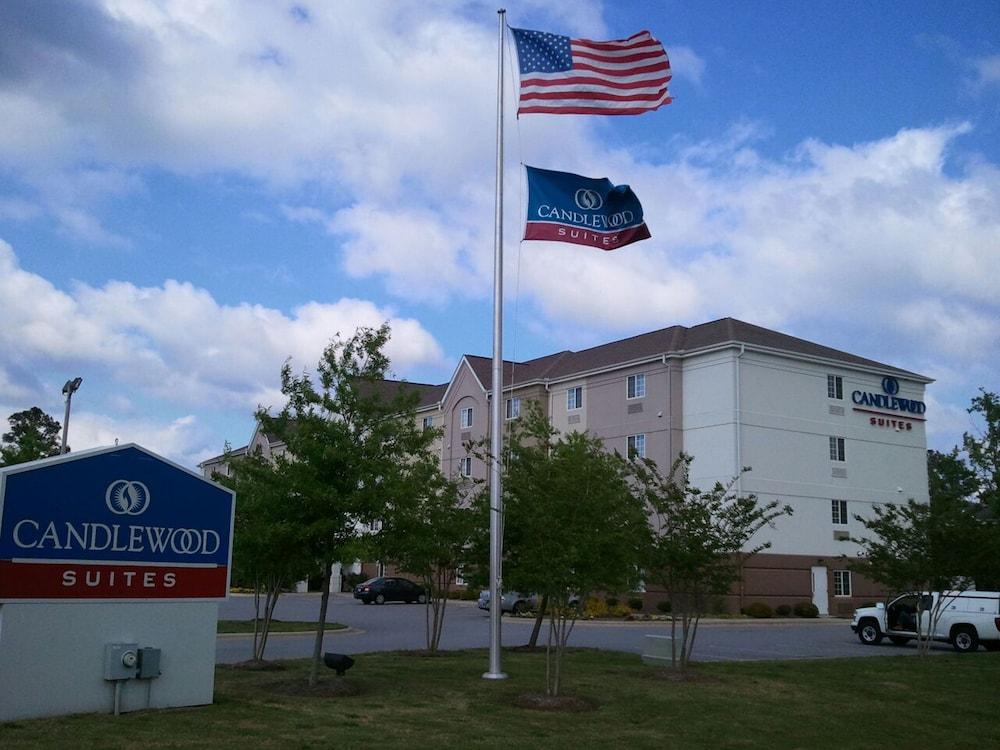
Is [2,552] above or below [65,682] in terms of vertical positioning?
above

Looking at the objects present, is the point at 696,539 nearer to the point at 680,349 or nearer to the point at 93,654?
the point at 93,654

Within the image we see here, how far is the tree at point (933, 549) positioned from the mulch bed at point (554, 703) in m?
12.3

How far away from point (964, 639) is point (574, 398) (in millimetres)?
25610

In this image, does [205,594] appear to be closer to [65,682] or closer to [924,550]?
[65,682]

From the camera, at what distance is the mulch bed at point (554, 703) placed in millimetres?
14336

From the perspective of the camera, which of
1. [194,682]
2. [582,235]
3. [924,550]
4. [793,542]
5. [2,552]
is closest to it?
[2,552]

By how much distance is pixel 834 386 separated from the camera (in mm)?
47938

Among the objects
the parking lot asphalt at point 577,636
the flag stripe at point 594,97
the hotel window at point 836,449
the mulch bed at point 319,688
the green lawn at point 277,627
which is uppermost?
the flag stripe at point 594,97

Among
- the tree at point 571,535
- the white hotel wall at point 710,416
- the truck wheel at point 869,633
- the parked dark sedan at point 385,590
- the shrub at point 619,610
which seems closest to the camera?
the tree at point 571,535

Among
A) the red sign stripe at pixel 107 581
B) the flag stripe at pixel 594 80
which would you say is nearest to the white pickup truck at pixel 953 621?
the flag stripe at pixel 594 80

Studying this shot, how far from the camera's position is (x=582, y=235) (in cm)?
1758

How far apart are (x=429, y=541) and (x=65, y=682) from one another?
20.4 ft

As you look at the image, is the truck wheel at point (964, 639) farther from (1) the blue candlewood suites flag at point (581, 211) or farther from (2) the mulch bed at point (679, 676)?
(1) the blue candlewood suites flag at point (581, 211)

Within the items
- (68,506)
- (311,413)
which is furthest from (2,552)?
(311,413)
